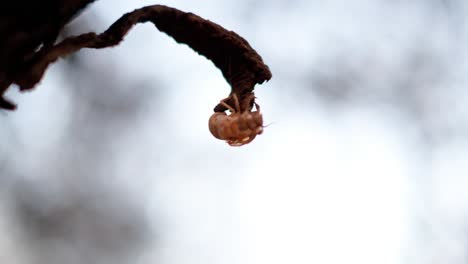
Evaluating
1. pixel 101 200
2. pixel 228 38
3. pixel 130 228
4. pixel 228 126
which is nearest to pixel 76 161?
pixel 101 200

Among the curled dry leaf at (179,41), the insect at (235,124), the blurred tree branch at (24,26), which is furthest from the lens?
the insect at (235,124)

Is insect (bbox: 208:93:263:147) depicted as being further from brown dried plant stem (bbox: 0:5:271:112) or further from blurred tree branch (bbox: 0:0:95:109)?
blurred tree branch (bbox: 0:0:95:109)

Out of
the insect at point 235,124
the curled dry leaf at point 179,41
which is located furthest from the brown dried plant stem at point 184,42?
the insect at point 235,124

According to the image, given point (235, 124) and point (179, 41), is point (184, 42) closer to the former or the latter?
point (179, 41)

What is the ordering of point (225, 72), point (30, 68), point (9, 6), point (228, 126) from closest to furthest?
point (9, 6) → point (30, 68) → point (225, 72) → point (228, 126)

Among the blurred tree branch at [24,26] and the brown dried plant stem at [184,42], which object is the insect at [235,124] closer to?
the brown dried plant stem at [184,42]

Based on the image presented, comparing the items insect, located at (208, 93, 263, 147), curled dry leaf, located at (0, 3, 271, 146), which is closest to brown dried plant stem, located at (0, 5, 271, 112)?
curled dry leaf, located at (0, 3, 271, 146)

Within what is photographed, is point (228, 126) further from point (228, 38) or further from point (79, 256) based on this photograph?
point (79, 256)

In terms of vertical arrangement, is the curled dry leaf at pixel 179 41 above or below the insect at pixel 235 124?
below
